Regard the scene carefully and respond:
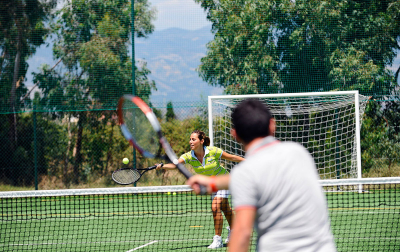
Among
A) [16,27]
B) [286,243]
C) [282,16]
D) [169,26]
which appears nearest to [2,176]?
[16,27]

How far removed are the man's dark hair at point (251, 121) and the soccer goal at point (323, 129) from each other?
964 centimetres

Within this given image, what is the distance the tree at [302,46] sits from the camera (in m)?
14.4

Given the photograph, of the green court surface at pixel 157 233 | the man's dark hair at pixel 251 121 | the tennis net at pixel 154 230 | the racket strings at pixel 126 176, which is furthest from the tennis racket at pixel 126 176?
the man's dark hair at pixel 251 121

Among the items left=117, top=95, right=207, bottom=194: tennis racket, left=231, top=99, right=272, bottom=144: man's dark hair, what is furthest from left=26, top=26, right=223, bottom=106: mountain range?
left=231, top=99, right=272, bottom=144: man's dark hair

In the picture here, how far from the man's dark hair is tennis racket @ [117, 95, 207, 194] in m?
0.82

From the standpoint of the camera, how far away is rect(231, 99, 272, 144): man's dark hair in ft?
7.41

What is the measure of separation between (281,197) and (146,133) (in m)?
5.76

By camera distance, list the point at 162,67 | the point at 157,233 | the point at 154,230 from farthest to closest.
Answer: the point at 162,67 < the point at 154,230 < the point at 157,233

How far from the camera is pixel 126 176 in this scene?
666 centimetres

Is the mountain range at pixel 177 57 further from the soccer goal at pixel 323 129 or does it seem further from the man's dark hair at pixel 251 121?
the man's dark hair at pixel 251 121

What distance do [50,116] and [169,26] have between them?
5022 mm

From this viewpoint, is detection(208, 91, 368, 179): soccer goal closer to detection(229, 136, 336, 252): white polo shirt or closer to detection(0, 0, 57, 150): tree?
detection(0, 0, 57, 150): tree

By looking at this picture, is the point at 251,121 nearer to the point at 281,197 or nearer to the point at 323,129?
the point at 281,197

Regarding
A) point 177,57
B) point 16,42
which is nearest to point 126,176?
point 177,57
